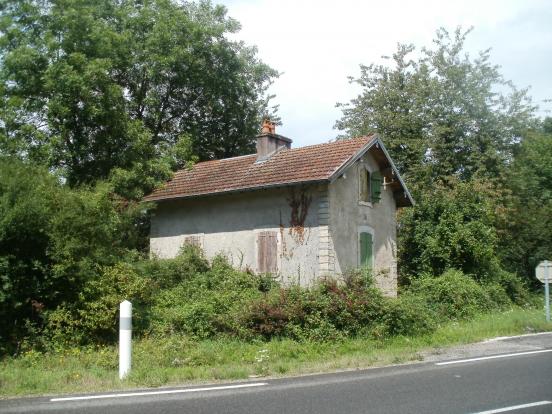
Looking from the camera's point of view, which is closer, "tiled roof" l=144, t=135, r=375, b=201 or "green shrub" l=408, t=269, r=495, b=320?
"green shrub" l=408, t=269, r=495, b=320

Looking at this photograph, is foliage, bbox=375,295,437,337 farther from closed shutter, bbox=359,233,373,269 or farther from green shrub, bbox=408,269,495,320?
closed shutter, bbox=359,233,373,269

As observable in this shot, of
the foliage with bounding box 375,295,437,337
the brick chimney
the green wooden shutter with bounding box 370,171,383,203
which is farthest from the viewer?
the brick chimney

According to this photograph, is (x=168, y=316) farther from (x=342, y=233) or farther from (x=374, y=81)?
(x=374, y=81)

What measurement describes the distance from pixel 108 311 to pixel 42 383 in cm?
405

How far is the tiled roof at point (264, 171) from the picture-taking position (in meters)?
18.4

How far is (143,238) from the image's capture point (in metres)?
23.4

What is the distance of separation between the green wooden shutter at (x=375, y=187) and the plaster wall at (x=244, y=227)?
3.03m

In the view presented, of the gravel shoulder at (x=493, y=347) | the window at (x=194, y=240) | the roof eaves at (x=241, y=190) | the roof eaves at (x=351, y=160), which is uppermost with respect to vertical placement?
the roof eaves at (x=351, y=160)

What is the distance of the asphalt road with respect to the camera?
6.80m

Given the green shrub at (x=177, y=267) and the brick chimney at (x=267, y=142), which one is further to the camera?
the brick chimney at (x=267, y=142)

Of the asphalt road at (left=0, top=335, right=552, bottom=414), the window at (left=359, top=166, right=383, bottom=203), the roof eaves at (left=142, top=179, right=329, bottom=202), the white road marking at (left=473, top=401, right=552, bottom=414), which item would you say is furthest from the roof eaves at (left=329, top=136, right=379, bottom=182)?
the white road marking at (left=473, top=401, right=552, bottom=414)

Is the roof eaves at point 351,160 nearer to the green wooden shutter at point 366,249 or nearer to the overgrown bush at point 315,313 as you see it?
the green wooden shutter at point 366,249

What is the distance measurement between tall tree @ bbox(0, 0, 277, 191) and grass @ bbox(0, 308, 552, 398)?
8.91 m

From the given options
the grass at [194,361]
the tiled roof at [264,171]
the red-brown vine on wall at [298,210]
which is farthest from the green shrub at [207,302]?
the tiled roof at [264,171]
